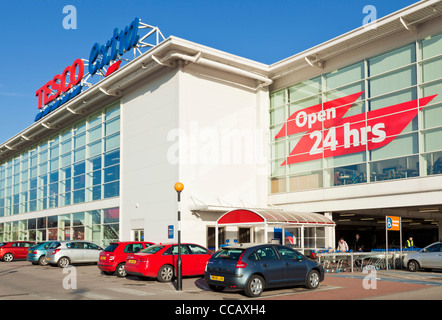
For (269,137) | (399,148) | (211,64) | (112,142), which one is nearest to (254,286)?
(399,148)

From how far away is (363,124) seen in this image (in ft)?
86.1

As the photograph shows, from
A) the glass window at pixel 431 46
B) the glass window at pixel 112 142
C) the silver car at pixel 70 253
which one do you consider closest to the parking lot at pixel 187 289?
the silver car at pixel 70 253

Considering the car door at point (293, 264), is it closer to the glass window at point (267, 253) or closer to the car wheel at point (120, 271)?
the glass window at point (267, 253)

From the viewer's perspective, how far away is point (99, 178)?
1409 inches

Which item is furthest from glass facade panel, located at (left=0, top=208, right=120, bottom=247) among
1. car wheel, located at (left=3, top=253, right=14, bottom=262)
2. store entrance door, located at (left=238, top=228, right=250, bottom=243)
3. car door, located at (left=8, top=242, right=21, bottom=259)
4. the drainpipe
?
the drainpipe

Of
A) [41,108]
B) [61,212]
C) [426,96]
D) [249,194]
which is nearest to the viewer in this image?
[426,96]

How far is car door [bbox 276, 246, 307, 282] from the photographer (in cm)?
1458

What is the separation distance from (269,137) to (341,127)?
5729 mm

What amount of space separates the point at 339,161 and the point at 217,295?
15300mm

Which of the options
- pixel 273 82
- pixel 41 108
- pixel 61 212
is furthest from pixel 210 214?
pixel 41 108

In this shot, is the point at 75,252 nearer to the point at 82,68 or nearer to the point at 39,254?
the point at 39,254

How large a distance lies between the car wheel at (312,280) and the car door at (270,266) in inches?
45.2
